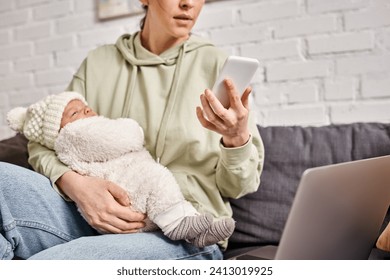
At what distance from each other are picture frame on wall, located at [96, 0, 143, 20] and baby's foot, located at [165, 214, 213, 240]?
93cm

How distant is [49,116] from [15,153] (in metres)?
0.39

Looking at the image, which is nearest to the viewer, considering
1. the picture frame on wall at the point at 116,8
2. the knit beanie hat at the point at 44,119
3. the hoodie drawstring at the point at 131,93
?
the knit beanie hat at the point at 44,119

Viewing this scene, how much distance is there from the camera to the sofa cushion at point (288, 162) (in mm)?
1118

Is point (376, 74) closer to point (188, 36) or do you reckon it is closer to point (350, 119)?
point (350, 119)

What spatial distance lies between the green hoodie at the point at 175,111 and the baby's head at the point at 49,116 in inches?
2.0

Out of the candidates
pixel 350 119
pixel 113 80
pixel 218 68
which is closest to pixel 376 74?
pixel 350 119

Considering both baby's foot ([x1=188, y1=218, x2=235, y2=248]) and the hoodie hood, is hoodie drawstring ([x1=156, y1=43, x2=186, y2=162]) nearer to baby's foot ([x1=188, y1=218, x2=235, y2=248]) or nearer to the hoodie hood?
the hoodie hood

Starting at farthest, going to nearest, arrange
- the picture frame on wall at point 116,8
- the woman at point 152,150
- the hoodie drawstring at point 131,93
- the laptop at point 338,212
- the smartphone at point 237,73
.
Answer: the picture frame on wall at point 116,8 → the hoodie drawstring at point 131,93 → the woman at point 152,150 → the smartphone at point 237,73 → the laptop at point 338,212

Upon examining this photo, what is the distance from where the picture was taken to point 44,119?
980 mm

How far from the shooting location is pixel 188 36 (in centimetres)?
116

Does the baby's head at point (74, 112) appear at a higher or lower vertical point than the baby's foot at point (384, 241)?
higher

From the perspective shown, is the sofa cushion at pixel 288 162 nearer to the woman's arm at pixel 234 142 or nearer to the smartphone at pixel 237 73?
the woman's arm at pixel 234 142

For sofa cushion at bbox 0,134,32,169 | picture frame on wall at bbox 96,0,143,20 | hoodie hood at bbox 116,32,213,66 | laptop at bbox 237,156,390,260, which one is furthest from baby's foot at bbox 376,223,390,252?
picture frame on wall at bbox 96,0,143,20

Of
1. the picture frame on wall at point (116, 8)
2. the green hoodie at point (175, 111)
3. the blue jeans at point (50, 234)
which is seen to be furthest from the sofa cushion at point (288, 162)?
the picture frame on wall at point (116, 8)
